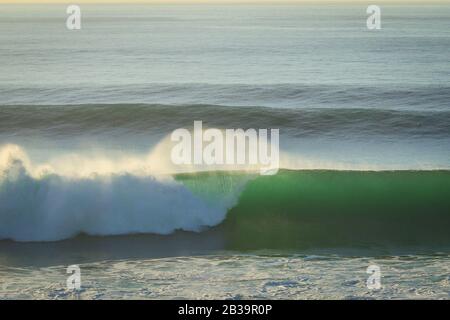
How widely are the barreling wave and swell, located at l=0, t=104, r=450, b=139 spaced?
18.8 feet

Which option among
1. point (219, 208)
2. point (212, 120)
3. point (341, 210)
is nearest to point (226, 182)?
point (219, 208)

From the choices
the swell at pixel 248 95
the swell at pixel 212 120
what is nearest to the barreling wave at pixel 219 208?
the swell at pixel 212 120

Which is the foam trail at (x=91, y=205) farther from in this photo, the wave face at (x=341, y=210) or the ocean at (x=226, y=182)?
the wave face at (x=341, y=210)

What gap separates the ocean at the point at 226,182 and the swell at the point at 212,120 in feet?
0.18

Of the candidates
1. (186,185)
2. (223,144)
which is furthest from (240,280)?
(223,144)

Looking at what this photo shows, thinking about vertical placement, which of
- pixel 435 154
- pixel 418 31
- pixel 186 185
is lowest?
pixel 186 185

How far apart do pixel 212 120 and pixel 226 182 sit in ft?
26.3

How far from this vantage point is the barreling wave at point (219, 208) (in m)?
9.70

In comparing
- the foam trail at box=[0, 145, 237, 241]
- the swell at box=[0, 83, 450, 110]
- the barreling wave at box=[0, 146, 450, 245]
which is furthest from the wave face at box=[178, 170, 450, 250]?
the swell at box=[0, 83, 450, 110]

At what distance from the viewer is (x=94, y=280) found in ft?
25.6

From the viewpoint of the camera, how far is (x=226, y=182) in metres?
11.2

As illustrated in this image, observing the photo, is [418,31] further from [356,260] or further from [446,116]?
[356,260]
